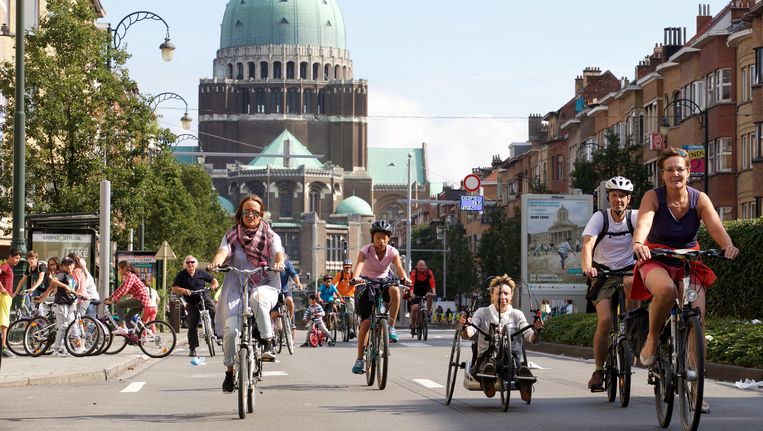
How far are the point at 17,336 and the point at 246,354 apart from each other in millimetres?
13385

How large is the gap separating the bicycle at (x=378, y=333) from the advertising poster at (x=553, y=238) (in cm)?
2349

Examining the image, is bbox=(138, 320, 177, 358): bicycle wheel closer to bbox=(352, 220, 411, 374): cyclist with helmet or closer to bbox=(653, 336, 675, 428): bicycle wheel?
bbox=(352, 220, 411, 374): cyclist with helmet

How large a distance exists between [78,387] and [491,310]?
5771mm

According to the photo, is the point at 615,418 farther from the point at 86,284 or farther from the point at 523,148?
the point at 523,148

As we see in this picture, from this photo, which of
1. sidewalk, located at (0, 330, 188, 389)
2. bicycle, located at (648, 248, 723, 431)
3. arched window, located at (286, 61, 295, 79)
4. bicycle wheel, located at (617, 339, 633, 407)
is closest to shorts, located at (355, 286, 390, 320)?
bicycle wheel, located at (617, 339, 633, 407)

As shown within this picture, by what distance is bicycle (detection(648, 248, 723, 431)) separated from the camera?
32.0 ft

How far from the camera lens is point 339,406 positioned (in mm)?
13078

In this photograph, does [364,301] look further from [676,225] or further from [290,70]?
[290,70]

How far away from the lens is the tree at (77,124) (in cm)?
3569

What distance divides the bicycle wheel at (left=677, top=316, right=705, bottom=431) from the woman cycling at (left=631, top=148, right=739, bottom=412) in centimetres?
45

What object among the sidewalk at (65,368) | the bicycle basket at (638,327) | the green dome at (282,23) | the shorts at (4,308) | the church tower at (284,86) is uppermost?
the green dome at (282,23)

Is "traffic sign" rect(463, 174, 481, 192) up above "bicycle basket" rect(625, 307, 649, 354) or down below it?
above

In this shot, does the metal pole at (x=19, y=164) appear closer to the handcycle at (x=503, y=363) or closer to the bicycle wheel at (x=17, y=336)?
the bicycle wheel at (x=17, y=336)

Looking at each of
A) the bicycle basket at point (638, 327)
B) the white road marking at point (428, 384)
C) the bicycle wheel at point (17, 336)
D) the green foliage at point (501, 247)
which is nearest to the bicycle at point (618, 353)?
the bicycle basket at point (638, 327)
